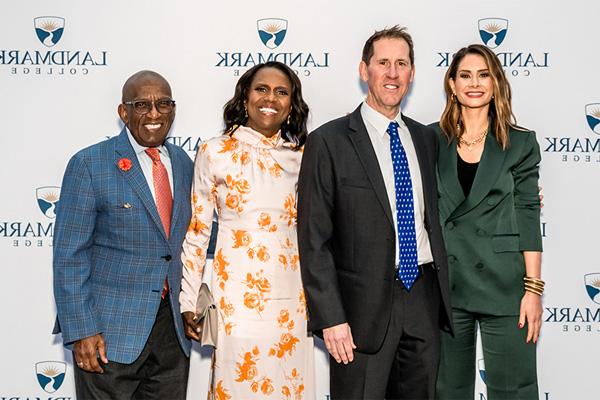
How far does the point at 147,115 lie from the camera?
2654mm

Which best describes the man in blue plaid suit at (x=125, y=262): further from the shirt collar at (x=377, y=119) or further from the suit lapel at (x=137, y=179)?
the shirt collar at (x=377, y=119)

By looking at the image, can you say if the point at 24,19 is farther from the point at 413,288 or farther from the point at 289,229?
the point at 413,288

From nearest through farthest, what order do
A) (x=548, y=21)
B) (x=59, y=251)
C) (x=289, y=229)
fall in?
1. (x=59, y=251)
2. (x=289, y=229)
3. (x=548, y=21)

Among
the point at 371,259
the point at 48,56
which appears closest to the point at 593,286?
the point at 371,259

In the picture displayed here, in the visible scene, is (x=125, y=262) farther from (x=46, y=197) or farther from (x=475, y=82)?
(x=475, y=82)

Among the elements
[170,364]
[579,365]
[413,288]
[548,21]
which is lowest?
[579,365]

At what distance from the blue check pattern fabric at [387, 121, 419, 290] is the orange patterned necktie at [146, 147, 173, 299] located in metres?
0.89

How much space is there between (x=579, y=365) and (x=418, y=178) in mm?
1847

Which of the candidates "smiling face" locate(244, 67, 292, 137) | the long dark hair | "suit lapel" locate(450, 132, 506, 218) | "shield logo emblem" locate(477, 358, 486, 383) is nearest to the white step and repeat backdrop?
"shield logo emblem" locate(477, 358, 486, 383)

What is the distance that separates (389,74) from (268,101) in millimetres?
493

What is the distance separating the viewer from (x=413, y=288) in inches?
100

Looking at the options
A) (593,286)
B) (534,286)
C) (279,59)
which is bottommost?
(593,286)

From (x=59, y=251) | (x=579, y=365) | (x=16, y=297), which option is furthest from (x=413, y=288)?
(x=16, y=297)

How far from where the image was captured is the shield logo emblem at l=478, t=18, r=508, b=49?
371 centimetres
